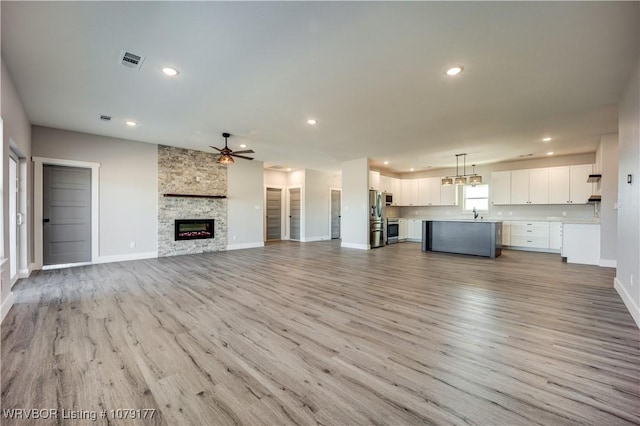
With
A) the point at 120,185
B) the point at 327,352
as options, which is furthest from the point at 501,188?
the point at 120,185

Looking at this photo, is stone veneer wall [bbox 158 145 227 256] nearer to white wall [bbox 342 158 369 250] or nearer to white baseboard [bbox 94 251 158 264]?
white baseboard [bbox 94 251 158 264]

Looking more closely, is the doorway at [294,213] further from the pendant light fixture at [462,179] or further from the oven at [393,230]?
the pendant light fixture at [462,179]

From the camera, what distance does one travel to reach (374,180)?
9.29 m

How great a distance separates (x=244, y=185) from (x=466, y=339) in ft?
25.1

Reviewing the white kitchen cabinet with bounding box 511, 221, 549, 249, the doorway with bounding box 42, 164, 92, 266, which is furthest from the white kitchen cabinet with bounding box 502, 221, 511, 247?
the doorway with bounding box 42, 164, 92, 266

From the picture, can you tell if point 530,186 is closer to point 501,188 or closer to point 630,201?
point 501,188

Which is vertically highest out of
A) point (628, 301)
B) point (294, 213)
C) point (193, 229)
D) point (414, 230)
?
point (294, 213)

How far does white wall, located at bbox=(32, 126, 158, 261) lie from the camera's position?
5.94 m

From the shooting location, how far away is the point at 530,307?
333 cm

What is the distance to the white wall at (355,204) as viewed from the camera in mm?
8570

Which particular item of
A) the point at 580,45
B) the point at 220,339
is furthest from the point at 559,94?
the point at 220,339

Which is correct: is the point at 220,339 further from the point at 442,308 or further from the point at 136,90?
the point at 136,90

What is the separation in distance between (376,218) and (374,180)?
1.32 m

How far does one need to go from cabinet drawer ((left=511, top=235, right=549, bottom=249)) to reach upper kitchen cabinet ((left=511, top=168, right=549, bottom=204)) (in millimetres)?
1081
